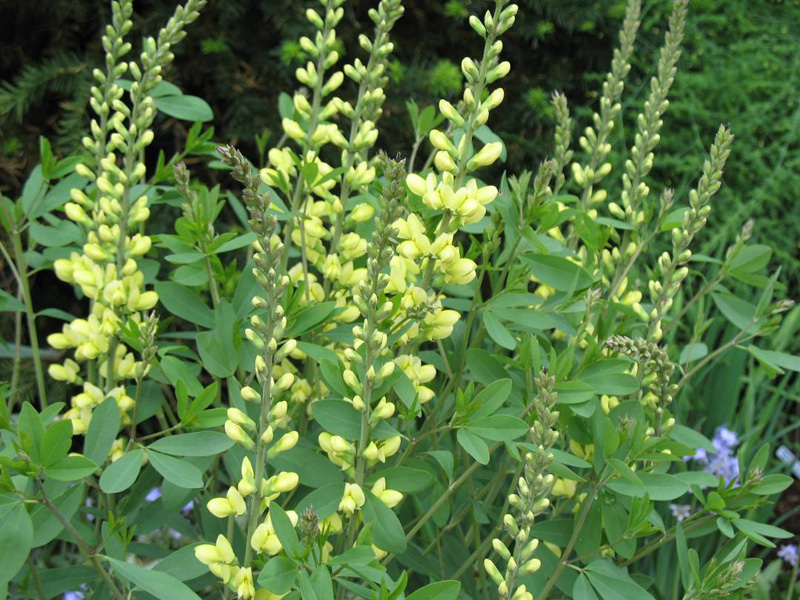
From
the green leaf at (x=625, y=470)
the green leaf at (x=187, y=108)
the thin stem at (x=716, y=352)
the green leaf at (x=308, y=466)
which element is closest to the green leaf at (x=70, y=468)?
the green leaf at (x=308, y=466)

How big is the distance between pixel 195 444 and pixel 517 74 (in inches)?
114

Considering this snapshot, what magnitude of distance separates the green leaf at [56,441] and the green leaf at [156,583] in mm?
153

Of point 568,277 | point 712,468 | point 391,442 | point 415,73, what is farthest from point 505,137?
point 391,442

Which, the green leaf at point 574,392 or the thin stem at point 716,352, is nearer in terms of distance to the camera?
the green leaf at point 574,392

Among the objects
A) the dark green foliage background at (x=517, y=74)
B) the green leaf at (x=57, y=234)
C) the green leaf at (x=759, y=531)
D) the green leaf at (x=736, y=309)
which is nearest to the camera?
the green leaf at (x=759, y=531)

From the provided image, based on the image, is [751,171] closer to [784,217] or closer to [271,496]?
[784,217]

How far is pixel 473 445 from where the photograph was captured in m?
1.20

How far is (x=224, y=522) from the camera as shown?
1.57m

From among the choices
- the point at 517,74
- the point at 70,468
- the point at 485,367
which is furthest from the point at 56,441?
the point at 517,74

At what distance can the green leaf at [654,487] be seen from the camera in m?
1.30

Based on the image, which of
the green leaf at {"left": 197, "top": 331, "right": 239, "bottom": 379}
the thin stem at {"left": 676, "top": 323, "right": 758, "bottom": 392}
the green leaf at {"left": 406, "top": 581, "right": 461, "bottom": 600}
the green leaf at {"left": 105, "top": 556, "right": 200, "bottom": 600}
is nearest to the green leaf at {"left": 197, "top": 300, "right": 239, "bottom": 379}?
the green leaf at {"left": 197, "top": 331, "right": 239, "bottom": 379}

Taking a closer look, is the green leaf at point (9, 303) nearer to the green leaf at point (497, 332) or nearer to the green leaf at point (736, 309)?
the green leaf at point (497, 332)

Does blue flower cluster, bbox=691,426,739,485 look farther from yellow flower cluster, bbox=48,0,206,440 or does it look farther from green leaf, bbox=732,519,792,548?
yellow flower cluster, bbox=48,0,206,440

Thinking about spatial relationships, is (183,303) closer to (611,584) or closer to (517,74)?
(611,584)
